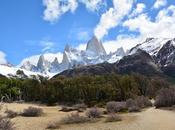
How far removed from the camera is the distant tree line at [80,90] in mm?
93287

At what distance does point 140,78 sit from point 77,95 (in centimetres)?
2638

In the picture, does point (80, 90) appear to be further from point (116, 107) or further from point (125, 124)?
point (125, 124)

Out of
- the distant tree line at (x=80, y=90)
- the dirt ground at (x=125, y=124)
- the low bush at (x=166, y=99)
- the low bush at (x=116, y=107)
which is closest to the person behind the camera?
the dirt ground at (x=125, y=124)

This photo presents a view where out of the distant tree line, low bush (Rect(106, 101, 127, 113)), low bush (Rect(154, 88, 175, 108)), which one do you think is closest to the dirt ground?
low bush (Rect(106, 101, 127, 113))

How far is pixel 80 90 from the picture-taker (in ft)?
316

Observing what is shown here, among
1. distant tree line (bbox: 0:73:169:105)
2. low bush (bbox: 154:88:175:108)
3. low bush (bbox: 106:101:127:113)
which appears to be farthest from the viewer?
distant tree line (bbox: 0:73:169:105)

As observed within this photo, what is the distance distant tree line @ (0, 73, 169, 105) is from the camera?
3673 inches

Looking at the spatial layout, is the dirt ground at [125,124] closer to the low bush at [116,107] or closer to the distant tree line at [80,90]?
the low bush at [116,107]

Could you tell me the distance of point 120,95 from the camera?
92.3 m

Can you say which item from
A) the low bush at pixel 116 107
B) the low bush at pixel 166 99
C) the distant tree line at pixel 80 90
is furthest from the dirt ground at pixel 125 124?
the distant tree line at pixel 80 90

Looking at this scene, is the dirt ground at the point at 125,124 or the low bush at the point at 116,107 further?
the low bush at the point at 116,107

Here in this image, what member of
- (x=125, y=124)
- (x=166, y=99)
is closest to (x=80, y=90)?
(x=166, y=99)

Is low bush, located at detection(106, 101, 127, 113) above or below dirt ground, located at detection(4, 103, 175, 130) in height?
above

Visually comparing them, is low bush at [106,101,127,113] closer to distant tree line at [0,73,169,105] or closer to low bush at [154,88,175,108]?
low bush at [154,88,175,108]
